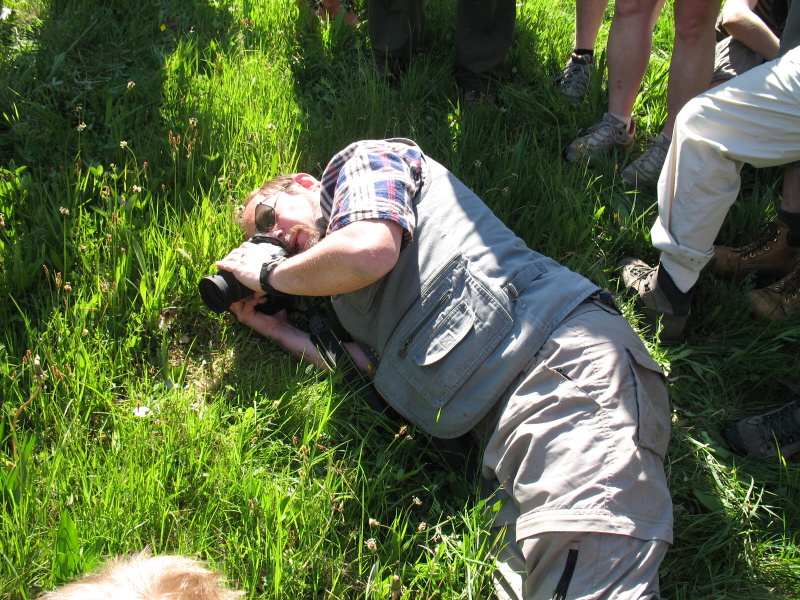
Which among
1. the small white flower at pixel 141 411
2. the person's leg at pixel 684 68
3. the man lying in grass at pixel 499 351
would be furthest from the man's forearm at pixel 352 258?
the person's leg at pixel 684 68

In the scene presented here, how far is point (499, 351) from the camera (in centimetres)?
212

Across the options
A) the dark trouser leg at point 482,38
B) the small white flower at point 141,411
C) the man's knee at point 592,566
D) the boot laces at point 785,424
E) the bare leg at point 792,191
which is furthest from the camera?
the dark trouser leg at point 482,38

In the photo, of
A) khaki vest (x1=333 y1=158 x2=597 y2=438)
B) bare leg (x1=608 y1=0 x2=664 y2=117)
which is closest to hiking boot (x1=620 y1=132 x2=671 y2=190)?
bare leg (x1=608 y1=0 x2=664 y2=117)

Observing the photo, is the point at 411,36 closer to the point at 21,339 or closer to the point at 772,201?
the point at 772,201

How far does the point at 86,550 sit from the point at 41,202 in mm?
1565

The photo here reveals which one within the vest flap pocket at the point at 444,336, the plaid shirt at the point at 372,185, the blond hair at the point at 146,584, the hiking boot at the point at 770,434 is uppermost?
the plaid shirt at the point at 372,185

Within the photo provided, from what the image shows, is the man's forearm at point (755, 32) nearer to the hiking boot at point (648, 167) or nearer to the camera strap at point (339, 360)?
the hiking boot at point (648, 167)

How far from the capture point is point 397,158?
238 centimetres

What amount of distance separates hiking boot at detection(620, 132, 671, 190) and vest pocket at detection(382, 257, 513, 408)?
1507mm

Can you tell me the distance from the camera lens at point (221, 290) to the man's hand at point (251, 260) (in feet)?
0.10

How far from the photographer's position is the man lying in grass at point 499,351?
71.6 inches

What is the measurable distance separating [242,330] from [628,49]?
2328 mm

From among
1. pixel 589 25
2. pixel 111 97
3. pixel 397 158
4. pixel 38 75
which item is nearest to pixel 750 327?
pixel 397 158

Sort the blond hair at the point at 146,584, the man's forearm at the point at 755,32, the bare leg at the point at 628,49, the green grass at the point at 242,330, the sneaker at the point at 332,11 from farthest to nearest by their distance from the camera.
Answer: the sneaker at the point at 332,11 → the man's forearm at the point at 755,32 → the bare leg at the point at 628,49 → the green grass at the point at 242,330 → the blond hair at the point at 146,584
